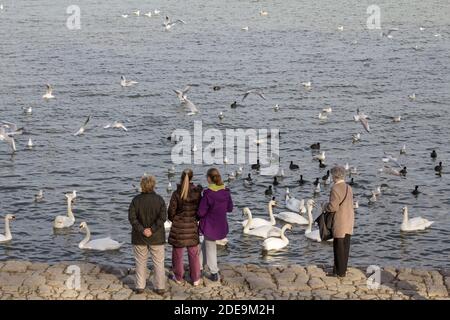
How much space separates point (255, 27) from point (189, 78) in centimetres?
1684

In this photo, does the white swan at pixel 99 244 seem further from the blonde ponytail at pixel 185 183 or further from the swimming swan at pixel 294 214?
the blonde ponytail at pixel 185 183

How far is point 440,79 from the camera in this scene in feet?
153

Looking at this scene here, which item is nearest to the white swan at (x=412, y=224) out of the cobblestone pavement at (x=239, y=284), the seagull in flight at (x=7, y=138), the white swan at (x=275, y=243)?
the white swan at (x=275, y=243)

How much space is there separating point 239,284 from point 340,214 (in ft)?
6.82

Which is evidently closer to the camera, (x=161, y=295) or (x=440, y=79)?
(x=161, y=295)

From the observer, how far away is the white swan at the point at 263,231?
24.8 meters

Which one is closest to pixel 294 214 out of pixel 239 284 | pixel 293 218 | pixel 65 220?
pixel 293 218

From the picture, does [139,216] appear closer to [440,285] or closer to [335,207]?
[335,207]

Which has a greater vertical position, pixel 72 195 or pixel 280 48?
pixel 280 48

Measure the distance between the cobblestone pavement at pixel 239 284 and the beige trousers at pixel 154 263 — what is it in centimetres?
23

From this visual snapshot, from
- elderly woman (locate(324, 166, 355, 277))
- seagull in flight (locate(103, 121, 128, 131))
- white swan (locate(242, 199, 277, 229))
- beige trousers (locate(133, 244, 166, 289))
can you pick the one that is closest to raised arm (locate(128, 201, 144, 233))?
beige trousers (locate(133, 244, 166, 289))

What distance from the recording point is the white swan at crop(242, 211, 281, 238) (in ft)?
81.3
